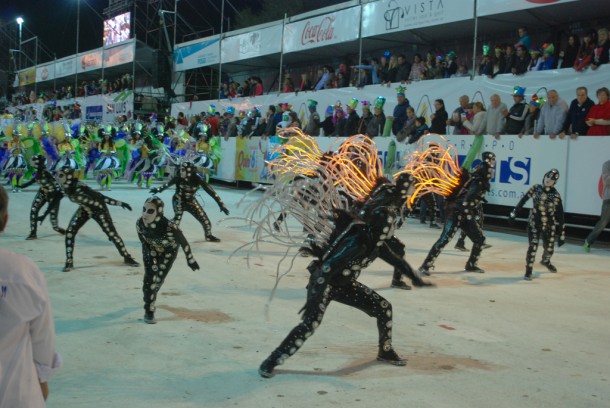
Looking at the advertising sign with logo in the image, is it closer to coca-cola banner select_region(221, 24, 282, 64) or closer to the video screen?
coca-cola banner select_region(221, 24, 282, 64)

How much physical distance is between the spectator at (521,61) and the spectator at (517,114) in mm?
855

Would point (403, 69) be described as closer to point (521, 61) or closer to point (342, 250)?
point (521, 61)

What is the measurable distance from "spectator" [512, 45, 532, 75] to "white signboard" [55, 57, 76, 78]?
33.9m

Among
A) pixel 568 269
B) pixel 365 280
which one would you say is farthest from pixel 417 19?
pixel 365 280

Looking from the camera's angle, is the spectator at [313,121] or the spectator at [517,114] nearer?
the spectator at [517,114]

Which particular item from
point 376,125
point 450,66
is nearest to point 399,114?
point 376,125

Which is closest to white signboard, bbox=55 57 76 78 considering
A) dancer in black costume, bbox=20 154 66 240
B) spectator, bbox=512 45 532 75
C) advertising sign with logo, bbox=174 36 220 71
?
advertising sign with logo, bbox=174 36 220 71

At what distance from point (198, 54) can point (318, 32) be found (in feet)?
28.9

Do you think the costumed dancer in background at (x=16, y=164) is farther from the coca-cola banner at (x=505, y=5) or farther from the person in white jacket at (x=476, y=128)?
the coca-cola banner at (x=505, y=5)

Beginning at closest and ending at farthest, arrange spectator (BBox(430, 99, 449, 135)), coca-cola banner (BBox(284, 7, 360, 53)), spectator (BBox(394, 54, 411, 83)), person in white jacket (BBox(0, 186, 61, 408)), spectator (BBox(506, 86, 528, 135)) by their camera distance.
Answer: person in white jacket (BBox(0, 186, 61, 408)) < spectator (BBox(506, 86, 528, 135)) < spectator (BBox(430, 99, 449, 135)) < spectator (BBox(394, 54, 411, 83)) < coca-cola banner (BBox(284, 7, 360, 53))

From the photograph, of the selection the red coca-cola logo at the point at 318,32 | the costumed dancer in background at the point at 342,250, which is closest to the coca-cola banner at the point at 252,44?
the red coca-cola logo at the point at 318,32

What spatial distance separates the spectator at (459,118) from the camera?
589 inches

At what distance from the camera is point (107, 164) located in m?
21.2

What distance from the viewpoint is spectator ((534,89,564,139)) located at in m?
13.0
